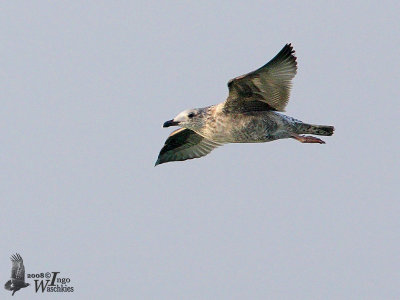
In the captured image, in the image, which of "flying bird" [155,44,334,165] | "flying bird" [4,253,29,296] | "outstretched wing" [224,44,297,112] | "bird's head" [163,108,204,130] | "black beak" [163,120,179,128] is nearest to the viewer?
"outstretched wing" [224,44,297,112]

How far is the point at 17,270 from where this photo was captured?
1775 cm

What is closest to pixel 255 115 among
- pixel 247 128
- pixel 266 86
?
pixel 247 128

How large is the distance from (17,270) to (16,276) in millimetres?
138

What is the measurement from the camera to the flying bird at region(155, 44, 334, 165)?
14.6 meters

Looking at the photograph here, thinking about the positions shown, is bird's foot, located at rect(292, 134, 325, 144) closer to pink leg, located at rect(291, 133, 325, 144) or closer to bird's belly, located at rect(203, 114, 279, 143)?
pink leg, located at rect(291, 133, 325, 144)

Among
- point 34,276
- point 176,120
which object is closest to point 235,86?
point 176,120

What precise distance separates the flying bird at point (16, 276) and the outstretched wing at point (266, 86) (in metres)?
5.79

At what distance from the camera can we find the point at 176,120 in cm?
1553

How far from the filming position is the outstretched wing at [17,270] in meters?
17.6

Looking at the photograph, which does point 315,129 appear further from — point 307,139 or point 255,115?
point 255,115

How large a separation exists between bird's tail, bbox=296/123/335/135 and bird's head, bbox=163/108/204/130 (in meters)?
1.79

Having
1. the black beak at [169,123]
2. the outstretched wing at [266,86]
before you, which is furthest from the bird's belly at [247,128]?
the black beak at [169,123]

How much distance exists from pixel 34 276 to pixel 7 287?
60cm

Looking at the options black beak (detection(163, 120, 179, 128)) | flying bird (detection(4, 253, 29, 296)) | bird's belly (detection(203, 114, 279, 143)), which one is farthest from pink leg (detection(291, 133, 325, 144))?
flying bird (detection(4, 253, 29, 296))
